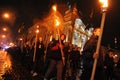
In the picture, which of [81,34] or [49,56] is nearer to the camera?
[49,56]

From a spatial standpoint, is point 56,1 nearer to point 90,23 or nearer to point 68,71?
point 90,23

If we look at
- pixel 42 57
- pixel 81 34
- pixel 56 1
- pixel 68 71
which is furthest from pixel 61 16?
pixel 81 34

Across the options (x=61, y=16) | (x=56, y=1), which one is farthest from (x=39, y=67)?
(x=61, y=16)

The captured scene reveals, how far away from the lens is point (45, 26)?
4791 centimetres

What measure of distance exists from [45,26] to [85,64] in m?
39.8

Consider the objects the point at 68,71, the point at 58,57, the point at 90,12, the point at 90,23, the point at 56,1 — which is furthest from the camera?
the point at 56,1

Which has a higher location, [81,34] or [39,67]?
[81,34]

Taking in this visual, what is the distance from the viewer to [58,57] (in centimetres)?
948

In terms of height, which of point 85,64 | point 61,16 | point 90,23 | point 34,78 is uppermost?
point 61,16

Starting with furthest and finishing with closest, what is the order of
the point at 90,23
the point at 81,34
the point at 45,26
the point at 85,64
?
1. the point at 81,34
2. the point at 45,26
3. the point at 90,23
4. the point at 85,64

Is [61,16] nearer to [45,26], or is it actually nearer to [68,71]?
[45,26]

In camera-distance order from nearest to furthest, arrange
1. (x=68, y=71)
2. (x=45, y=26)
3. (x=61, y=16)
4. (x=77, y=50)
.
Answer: (x=68, y=71) → (x=77, y=50) → (x=61, y=16) → (x=45, y=26)

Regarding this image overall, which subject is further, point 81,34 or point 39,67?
point 81,34

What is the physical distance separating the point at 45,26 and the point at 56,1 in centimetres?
1675
